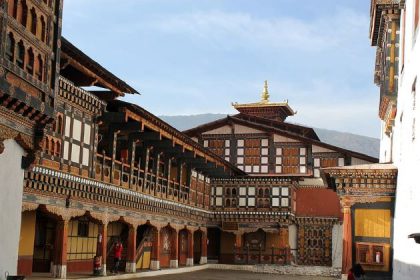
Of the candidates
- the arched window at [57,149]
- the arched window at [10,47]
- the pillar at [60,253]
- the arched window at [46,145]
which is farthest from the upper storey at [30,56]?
the pillar at [60,253]

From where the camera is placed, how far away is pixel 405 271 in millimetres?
17312

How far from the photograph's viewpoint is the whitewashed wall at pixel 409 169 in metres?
14.6

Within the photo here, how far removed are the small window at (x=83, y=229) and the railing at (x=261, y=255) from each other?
1472 centimetres

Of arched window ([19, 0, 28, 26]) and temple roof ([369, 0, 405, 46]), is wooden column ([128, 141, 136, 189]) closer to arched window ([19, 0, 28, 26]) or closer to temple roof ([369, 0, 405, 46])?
temple roof ([369, 0, 405, 46])

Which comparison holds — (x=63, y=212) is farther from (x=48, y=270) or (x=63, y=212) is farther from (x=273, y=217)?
(x=273, y=217)

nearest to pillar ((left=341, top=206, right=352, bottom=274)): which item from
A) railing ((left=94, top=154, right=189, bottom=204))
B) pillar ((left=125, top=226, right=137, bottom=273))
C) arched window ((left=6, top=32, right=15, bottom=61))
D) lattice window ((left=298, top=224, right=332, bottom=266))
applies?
railing ((left=94, top=154, right=189, bottom=204))

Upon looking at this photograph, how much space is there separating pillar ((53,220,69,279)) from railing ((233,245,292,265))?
19.4m

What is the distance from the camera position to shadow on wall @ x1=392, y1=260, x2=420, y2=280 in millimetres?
14911

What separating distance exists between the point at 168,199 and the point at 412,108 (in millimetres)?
16749

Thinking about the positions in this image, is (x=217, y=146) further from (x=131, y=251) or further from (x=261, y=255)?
(x=131, y=251)

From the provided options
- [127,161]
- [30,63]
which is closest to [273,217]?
[127,161]

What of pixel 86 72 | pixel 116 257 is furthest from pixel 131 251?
pixel 86 72

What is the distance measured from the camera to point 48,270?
2431 cm

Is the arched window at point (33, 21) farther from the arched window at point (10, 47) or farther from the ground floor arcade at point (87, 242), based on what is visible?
Answer: the ground floor arcade at point (87, 242)
